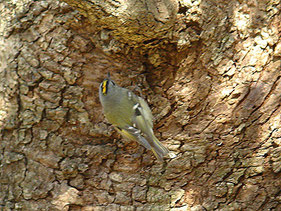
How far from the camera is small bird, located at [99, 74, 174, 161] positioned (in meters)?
2.32

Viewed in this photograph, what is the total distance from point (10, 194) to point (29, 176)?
7.8 inches

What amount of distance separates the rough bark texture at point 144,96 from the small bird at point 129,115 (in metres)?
0.07

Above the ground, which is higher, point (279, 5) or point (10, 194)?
point (279, 5)

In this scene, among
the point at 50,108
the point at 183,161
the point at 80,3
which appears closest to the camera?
the point at 80,3

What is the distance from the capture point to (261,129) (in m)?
2.12

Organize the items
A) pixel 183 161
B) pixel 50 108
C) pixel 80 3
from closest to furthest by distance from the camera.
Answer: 1. pixel 80 3
2. pixel 183 161
3. pixel 50 108

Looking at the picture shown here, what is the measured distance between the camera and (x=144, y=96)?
2.49 m

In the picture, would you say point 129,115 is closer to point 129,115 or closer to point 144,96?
point 129,115

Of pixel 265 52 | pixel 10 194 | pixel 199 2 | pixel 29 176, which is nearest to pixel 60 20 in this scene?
pixel 199 2

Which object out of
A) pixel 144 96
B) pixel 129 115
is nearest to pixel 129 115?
pixel 129 115

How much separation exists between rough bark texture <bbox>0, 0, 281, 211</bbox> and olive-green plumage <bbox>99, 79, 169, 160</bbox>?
0.24 feet

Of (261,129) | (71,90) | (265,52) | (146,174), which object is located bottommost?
(146,174)

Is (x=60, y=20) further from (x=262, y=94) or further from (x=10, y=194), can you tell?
(x=262, y=94)

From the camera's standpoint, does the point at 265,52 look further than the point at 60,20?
No
